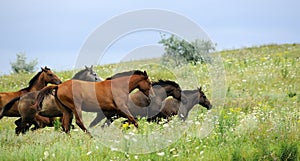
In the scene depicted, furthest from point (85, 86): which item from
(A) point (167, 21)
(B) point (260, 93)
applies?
(B) point (260, 93)

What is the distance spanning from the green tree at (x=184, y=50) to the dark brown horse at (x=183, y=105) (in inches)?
488

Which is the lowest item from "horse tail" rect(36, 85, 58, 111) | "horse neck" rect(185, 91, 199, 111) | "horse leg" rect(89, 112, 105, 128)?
"horse leg" rect(89, 112, 105, 128)

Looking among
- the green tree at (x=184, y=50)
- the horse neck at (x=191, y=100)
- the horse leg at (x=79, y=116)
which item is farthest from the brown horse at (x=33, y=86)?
the green tree at (x=184, y=50)

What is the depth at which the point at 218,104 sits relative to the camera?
1527 centimetres

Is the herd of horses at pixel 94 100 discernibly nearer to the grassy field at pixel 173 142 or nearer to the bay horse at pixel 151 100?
the bay horse at pixel 151 100

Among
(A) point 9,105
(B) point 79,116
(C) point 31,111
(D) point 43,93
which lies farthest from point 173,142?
(A) point 9,105

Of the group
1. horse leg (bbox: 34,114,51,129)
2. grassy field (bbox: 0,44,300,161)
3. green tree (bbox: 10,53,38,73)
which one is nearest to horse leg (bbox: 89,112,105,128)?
grassy field (bbox: 0,44,300,161)

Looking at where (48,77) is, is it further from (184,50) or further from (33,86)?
(184,50)

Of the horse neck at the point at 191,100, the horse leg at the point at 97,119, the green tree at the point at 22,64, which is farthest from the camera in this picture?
the green tree at the point at 22,64

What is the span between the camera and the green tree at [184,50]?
26.9 metres

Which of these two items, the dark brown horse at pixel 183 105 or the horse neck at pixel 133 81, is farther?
the dark brown horse at pixel 183 105

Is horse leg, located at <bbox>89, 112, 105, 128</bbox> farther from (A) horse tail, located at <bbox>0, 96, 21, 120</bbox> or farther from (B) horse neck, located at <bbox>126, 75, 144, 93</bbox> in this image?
(A) horse tail, located at <bbox>0, 96, 21, 120</bbox>

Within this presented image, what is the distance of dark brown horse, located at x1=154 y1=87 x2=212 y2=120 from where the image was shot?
13453 mm

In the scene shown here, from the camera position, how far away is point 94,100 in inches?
432
